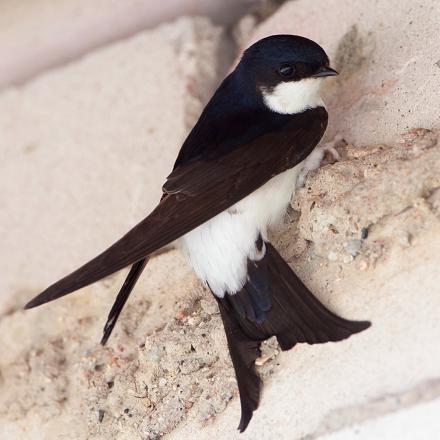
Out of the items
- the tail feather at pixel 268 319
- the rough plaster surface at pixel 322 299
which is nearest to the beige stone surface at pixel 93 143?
the rough plaster surface at pixel 322 299

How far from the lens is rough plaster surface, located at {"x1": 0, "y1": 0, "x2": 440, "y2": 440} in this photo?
1.47 meters

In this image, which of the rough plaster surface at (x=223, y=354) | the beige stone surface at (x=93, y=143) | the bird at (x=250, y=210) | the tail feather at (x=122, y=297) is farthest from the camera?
the beige stone surface at (x=93, y=143)

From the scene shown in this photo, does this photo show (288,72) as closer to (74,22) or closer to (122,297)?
(122,297)

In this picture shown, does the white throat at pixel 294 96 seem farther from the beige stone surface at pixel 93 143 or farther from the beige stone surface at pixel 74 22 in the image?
the beige stone surface at pixel 74 22

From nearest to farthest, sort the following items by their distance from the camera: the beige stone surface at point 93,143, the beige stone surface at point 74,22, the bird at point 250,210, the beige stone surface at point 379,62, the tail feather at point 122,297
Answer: the bird at point 250,210 → the tail feather at point 122,297 → the beige stone surface at point 379,62 → the beige stone surface at point 93,143 → the beige stone surface at point 74,22

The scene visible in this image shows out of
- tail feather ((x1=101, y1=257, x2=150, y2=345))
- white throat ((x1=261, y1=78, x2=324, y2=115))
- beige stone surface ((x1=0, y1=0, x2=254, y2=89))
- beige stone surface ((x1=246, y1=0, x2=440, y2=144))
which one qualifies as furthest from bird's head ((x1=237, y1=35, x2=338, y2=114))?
beige stone surface ((x1=0, y1=0, x2=254, y2=89))

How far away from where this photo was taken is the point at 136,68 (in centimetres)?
246

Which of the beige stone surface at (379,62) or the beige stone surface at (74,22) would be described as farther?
the beige stone surface at (74,22)

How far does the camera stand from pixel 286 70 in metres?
1.85

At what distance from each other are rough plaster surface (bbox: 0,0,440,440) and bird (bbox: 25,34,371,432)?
4 centimetres

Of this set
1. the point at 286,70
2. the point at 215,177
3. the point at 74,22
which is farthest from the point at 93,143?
the point at 215,177

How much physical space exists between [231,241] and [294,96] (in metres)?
0.35

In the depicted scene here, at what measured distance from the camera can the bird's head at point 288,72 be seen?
71.8 inches

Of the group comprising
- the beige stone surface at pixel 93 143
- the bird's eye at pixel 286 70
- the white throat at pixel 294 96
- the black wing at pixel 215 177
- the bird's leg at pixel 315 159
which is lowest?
the beige stone surface at pixel 93 143
